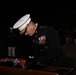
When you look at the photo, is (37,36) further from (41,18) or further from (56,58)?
(41,18)

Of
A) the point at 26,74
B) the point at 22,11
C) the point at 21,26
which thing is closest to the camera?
the point at 26,74

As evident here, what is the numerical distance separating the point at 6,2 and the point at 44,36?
19.3ft

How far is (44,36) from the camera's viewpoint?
8.30 feet

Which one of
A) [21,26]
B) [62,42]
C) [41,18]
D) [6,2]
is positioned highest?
[21,26]

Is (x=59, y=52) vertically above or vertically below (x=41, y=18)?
above

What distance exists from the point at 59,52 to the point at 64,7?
22.1 ft

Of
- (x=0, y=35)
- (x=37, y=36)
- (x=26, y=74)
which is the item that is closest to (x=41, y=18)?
(x=0, y=35)

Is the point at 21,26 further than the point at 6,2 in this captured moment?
No

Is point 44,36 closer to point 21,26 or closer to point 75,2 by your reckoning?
point 21,26

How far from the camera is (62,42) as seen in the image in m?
7.46

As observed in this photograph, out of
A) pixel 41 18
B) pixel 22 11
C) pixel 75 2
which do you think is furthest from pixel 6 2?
pixel 75 2

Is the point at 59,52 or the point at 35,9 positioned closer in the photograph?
the point at 59,52

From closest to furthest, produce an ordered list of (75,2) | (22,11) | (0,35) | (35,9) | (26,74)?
1. (26,74)
2. (0,35)
3. (22,11)
4. (35,9)
5. (75,2)

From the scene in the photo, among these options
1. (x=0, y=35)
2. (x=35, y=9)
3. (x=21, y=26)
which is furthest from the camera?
(x=35, y=9)
